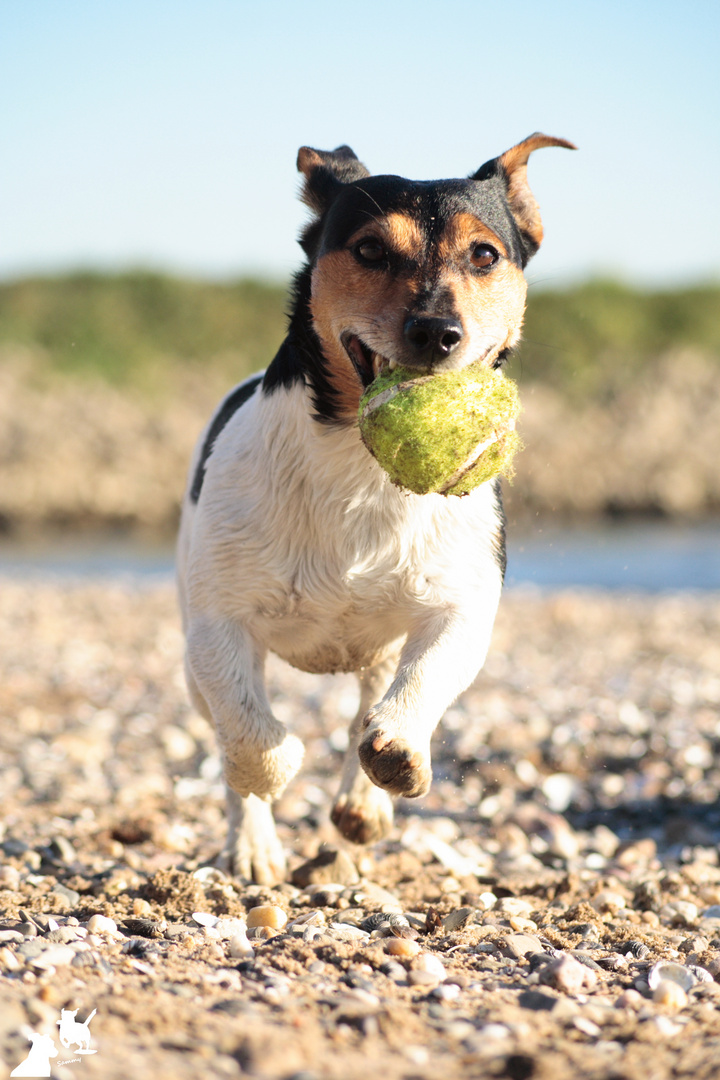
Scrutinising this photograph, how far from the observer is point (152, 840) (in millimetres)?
4473

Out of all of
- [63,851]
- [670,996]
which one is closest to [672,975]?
[670,996]

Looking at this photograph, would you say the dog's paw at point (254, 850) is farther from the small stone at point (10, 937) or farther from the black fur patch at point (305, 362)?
the black fur patch at point (305, 362)

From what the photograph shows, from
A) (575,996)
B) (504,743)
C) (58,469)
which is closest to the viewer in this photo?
(575,996)

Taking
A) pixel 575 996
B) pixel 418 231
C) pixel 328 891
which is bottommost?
pixel 328 891

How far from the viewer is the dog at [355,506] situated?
10.7ft

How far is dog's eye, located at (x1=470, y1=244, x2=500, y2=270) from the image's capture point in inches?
132

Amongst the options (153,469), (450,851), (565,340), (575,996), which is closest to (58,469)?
(153,469)

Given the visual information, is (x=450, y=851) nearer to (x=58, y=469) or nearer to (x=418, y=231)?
(x=418, y=231)

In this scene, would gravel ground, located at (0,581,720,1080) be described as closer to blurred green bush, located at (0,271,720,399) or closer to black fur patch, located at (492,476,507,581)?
black fur patch, located at (492,476,507,581)

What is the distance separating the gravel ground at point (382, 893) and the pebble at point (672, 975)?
0.04ft

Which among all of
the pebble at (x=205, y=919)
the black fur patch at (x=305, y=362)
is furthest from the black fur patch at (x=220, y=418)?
the pebble at (x=205, y=919)

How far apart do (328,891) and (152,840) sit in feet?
3.33

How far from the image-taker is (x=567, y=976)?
8.46 ft

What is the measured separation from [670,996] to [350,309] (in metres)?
2.01
